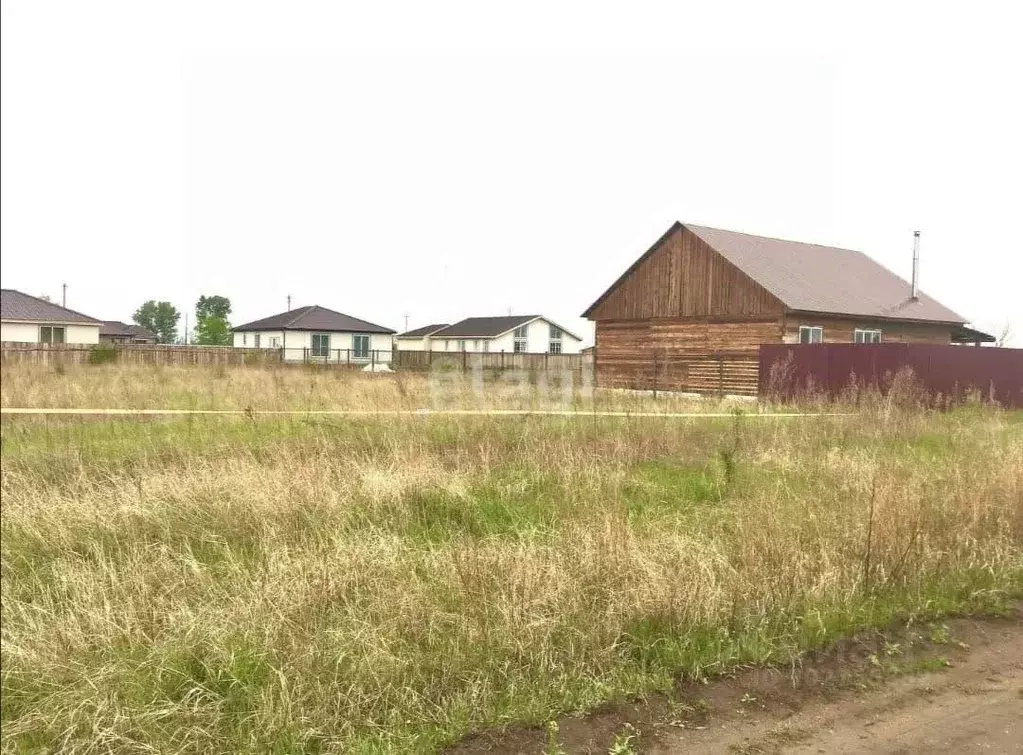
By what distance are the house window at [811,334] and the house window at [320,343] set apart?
25500 mm

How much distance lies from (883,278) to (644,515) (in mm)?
30888

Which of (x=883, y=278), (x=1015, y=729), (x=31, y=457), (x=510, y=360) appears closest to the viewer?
(x=31, y=457)

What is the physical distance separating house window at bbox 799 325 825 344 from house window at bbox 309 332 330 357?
25500 millimetres

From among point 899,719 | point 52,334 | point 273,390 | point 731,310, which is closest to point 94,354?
point 52,334

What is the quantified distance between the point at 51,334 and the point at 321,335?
41461 mm

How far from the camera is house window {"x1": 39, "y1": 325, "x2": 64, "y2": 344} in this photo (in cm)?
201

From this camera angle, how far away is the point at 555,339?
62375 mm

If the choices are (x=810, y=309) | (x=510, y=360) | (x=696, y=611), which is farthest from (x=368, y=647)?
(x=510, y=360)

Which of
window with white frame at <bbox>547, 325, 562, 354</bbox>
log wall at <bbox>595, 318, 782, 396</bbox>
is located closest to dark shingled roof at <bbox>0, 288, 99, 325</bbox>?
log wall at <bbox>595, 318, 782, 396</bbox>

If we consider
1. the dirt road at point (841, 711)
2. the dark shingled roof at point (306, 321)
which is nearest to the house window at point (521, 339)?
the dark shingled roof at point (306, 321)

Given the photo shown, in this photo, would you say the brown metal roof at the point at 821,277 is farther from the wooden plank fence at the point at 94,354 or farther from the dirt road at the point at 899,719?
the wooden plank fence at the point at 94,354

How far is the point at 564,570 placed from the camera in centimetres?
444

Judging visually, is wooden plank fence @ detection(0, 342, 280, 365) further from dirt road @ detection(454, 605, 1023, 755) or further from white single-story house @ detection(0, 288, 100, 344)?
dirt road @ detection(454, 605, 1023, 755)

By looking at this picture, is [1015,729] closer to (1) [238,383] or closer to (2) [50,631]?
(2) [50,631]
